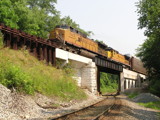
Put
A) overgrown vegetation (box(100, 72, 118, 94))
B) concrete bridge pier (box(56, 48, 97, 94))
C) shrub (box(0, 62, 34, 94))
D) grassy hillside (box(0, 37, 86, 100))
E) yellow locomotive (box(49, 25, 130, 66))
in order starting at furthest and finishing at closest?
overgrown vegetation (box(100, 72, 118, 94)) → concrete bridge pier (box(56, 48, 97, 94)) → yellow locomotive (box(49, 25, 130, 66)) → grassy hillside (box(0, 37, 86, 100)) → shrub (box(0, 62, 34, 94))

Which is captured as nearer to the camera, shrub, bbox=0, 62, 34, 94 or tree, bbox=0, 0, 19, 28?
shrub, bbox=0, 62, 34, 94

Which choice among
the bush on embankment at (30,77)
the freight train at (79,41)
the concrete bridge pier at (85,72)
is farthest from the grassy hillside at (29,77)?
the freight train at (79,41)

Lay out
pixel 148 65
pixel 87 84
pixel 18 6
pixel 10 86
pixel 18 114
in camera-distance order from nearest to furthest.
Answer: pixel 18 114
pixel 10 86
pixel 87 84
pixel 18 6
pixel 148 65

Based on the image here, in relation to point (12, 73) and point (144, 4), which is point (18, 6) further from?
point (12, 73)

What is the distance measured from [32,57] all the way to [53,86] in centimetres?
368

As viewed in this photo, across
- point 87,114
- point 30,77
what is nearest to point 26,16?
point 30,77

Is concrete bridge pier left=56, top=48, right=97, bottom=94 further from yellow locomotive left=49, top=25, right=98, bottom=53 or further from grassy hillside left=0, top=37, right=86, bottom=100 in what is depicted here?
grassy hillside left=0, top=37, right=86, bottom=100

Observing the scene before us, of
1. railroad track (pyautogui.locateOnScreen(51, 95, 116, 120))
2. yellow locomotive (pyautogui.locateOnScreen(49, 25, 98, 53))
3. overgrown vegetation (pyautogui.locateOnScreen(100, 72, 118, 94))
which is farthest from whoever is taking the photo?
overgrown vegetation (pyautogui.locateOnScreen(100, 72, 118, 94))

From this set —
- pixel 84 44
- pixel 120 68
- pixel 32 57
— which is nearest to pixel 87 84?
pixel 84 44

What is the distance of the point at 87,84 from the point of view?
2803 centimetres

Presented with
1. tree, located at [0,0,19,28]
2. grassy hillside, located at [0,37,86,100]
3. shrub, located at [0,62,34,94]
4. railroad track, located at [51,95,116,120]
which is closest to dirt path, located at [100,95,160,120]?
railroad track, located at [51,95,116,120]

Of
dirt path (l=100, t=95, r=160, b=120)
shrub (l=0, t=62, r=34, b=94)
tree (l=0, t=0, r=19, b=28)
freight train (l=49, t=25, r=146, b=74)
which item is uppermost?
tree (l=0, t=0, r=19, b=28)

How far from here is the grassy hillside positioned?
13345mm

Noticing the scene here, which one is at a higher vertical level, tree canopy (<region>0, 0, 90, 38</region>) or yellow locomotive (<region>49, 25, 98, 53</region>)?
tree canopy (<region>0, 0, 90, 38</region>)
